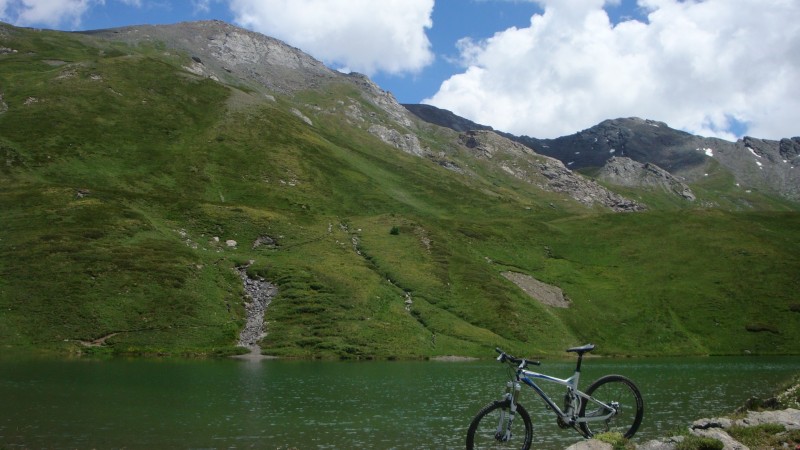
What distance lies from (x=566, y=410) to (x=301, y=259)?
323ft

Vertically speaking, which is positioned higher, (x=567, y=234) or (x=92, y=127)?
(x=92, y=127)

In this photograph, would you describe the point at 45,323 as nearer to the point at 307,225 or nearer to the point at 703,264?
the point at 307,225

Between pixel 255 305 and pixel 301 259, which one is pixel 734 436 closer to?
pixel 255 305

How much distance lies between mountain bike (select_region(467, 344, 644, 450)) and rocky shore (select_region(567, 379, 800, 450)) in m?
1.00

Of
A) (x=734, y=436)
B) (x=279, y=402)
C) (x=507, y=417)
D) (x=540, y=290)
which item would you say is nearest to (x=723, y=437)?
(x=734, y=436)

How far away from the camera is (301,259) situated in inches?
4496

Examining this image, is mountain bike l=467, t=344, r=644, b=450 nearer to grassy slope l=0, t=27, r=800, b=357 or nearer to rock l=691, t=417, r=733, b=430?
rock l=691, t=417, r=733, b=430

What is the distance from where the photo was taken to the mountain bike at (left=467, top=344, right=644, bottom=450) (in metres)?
18.1

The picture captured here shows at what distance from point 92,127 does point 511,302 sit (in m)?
137

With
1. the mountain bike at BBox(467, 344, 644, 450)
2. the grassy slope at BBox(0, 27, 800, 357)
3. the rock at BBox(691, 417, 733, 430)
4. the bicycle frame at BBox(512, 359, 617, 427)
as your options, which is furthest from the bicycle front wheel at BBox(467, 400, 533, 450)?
the grassy slope at BBox(0, 27, 800, 357)

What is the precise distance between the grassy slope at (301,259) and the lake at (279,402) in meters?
18.2

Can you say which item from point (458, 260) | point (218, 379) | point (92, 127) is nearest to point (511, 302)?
point (458, 260)

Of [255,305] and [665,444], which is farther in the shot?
[255,305]

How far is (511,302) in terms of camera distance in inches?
4486
